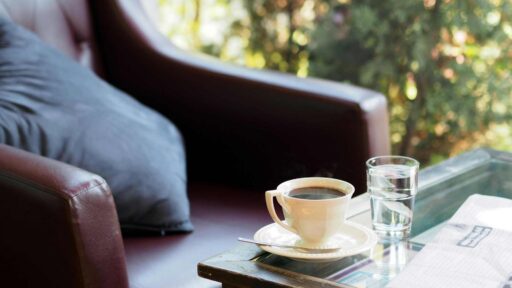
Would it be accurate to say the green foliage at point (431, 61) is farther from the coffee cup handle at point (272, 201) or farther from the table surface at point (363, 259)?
the coffee cup handle at point (272, 201)

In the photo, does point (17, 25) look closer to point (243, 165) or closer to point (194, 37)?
point (243, 165)

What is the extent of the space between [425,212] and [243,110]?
53 cm

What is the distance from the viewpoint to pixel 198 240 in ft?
4.75

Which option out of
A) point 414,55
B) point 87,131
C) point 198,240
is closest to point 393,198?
point 198,240

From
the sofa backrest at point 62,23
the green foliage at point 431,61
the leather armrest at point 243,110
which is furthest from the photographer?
the green foliage at point 431,61

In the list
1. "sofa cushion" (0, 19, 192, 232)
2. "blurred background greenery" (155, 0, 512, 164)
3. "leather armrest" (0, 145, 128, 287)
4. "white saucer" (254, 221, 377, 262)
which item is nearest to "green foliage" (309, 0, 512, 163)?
"blurred background greenery" (155, 0, 512, 164)

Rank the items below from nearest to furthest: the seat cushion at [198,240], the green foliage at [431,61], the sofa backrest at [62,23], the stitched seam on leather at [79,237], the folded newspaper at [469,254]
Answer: the folded newspaper at [469,254] < the stitched seam on leather at [79,237] < the seat cushion at [198,240] < the sofa backrest at [62,23] < the green foliage at [431,61]

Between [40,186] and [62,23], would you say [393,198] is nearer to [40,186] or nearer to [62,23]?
[40,186]

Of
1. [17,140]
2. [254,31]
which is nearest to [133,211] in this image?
[17,140]

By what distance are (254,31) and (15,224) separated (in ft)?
5.25

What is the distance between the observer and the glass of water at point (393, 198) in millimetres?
1190

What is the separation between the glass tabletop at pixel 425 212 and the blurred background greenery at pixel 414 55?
812mm

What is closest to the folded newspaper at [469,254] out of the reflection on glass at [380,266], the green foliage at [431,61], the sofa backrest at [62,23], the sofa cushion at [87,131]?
the reflection on glass at [380,266]

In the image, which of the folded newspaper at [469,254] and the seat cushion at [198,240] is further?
the seat cushion at [198,240]
